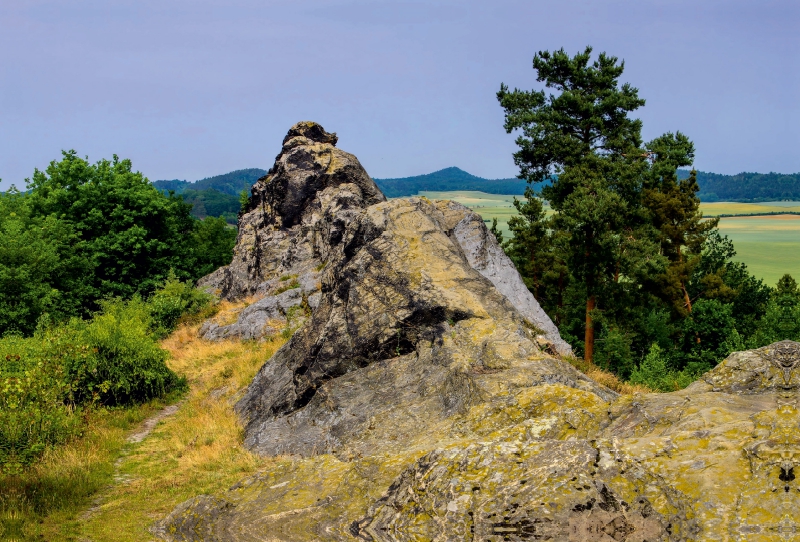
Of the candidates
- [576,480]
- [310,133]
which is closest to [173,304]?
[310,133]

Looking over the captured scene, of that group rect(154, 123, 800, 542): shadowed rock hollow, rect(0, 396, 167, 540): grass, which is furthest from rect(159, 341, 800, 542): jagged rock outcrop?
rect(0, 396, 167, 540): grass

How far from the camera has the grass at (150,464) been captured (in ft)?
34.4

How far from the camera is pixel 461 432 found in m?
9.67

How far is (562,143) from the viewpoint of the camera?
129ft

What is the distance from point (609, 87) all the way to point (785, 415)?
1530 inches

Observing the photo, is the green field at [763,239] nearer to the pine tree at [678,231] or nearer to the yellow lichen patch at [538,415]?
the pine tree at [678,231]

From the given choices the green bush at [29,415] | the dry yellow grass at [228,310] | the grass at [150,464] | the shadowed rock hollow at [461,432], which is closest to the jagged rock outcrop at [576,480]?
the shadowed rock hollow at [461,432]

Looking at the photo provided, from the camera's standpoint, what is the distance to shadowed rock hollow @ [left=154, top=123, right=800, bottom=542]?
5.61 metres

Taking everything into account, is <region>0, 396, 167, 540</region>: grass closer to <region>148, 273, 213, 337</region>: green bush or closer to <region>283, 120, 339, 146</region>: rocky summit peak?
<region>148, 273, 213, 337</region>: green bush

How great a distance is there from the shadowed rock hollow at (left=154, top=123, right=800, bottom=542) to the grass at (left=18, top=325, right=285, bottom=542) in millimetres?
868

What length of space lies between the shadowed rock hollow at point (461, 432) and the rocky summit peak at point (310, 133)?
2516cm

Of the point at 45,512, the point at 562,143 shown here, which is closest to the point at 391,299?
the point at 45,512

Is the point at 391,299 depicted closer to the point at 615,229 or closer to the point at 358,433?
the point at 358,433

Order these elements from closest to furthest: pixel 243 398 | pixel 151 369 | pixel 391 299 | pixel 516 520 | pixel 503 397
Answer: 1. pixel 516 520
2. pixel 503 397
3. pixel 391 299
4. pixel 243 398
5. pixel 151 369
